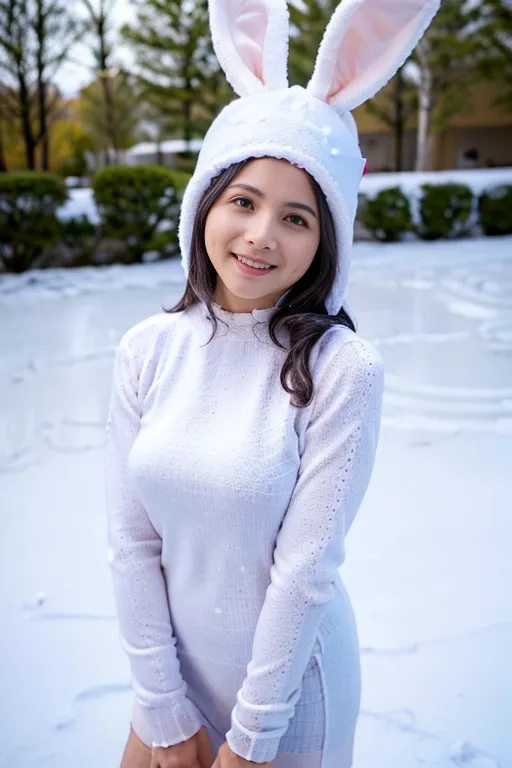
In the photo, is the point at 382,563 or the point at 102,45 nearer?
the point at 382,563

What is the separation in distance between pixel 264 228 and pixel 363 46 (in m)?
0.31

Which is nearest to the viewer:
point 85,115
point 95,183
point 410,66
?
point 95,183

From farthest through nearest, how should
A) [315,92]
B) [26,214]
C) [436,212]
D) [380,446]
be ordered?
[436,212]
[26,214]
[380,446]
[315,92]

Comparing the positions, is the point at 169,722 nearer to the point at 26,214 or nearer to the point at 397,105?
the point at 26,214

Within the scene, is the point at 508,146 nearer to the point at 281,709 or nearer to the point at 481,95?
the point at 481,95

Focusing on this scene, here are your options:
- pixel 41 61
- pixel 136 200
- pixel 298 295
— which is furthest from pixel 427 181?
pixel 298 295

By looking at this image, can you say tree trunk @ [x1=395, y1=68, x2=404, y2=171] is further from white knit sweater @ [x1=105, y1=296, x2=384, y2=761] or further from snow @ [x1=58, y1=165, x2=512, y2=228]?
white knit sweater @ [x1=105, y1=296, x2=384, y2=761]

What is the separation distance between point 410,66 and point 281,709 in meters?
14.2

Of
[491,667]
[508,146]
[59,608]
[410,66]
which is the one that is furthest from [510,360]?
[508,146]

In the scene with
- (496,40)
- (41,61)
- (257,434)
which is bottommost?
(257,434)

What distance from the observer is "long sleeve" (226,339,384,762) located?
0.91 m

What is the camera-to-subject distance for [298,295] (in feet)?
3.42

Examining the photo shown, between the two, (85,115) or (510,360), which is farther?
(85,115)

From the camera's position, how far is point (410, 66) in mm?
13461
